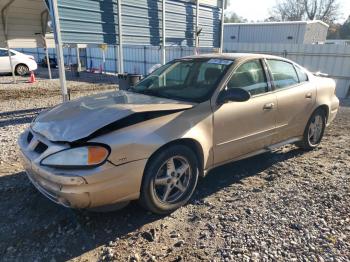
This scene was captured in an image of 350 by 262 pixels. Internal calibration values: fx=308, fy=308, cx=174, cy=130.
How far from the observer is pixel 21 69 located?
15844 millimetres

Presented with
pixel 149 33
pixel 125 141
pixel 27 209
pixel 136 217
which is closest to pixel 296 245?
pixel 136 217

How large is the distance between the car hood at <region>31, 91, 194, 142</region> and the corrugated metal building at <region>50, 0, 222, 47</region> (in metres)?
4.42

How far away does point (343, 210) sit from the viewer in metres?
3.25

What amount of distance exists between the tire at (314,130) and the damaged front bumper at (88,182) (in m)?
3.06

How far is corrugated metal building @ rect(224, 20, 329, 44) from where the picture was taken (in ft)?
75.0

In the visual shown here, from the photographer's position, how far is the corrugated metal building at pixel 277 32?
2288 centimetres

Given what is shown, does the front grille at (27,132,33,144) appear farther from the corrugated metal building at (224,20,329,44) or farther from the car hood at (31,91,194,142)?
the corrugated metal building at (224,20,329,44)

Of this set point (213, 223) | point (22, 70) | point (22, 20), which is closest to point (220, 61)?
point (213, 223)

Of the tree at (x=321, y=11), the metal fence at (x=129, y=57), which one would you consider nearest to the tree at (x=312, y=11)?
the tree at (x=321, y=11)

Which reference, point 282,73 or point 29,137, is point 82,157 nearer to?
point 29,137

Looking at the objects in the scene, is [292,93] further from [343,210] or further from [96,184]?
[96,184]

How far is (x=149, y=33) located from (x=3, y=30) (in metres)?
6.58

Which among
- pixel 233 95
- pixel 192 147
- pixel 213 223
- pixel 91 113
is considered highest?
pixel 233 95

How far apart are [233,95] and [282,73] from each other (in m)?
1.41
